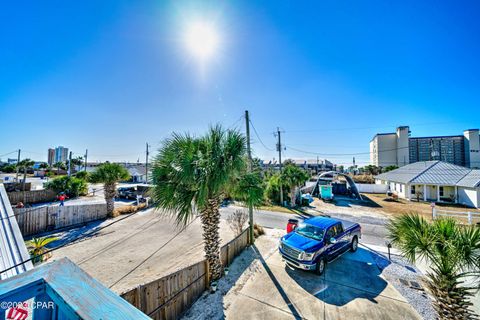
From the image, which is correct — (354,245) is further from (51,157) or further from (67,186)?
(51,157)

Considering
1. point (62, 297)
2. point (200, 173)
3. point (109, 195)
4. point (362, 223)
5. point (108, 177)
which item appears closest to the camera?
point (62, 297)

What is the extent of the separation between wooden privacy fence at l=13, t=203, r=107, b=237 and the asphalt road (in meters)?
9.70

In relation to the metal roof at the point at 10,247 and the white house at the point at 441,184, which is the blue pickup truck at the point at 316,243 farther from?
the white house at the point at 441,184

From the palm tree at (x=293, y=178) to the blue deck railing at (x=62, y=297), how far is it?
1741cm

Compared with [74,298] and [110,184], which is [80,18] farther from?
[110,184]

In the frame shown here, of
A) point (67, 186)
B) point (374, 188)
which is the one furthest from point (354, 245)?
point (67, 186)

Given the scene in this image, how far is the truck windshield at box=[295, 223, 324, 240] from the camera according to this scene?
23.4ft

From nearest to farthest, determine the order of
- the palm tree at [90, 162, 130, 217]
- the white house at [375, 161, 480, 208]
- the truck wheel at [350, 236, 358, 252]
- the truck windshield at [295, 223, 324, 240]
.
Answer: the truck windshield at [295, 223, 324, 240] < the truck wheel at [350, 236, 358, 252] < the palm tree at [90, 162, 130, 217] < the white house at [375, 161, 480, 208]

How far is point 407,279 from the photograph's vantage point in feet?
Answer: 21.2

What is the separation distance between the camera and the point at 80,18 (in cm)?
645

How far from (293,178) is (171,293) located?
14344mm

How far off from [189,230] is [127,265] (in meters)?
4.27

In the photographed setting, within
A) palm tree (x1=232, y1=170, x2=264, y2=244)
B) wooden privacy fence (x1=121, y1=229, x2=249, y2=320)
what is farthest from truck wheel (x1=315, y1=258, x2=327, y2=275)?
wooden privacy fence (x1=121, y1=229, x2=249, y2=320)

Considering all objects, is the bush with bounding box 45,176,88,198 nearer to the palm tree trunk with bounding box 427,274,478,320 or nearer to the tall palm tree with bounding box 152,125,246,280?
the tall palm tree with bounding box 152,125,246,280
